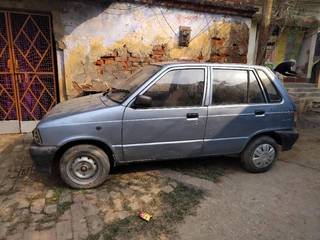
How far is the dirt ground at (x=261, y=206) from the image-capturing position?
10.8 ft

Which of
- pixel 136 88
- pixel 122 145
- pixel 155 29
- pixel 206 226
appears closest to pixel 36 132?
pixel 122 145

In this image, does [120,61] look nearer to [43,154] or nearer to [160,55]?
[160,55]

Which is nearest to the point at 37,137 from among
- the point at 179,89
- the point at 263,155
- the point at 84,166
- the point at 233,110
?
the point at 84,166

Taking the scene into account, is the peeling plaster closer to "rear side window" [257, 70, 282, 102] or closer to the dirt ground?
"rear side window" [257, 70, 282, 102]

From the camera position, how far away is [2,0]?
585cm

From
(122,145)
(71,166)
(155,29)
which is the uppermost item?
(155,29)

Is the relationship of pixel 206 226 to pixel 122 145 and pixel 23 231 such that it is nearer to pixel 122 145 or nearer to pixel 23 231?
pixel 122 145

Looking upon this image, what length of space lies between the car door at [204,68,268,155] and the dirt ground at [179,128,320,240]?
0.59 m

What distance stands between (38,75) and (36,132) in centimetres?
314

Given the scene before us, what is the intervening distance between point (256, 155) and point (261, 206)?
3.63 feet

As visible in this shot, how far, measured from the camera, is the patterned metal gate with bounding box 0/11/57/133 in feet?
20.3

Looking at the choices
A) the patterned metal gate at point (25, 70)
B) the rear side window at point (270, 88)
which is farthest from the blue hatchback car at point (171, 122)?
the patterned metal gate at point (25, 70)

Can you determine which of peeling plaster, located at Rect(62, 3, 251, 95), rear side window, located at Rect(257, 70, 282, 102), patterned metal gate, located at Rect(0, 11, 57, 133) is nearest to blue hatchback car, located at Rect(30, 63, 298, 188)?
rear side window, located at Rect(257, 70, 282, 102)

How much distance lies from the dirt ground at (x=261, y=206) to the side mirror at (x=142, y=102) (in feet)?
5.06
